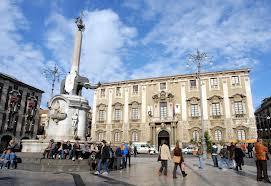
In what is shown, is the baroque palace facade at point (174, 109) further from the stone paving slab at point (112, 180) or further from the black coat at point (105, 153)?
the stone paving slab at point (112, 180)

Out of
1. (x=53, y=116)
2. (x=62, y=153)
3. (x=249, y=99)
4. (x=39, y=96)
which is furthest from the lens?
(x=39, y=96)

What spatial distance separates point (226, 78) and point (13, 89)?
33862 mm

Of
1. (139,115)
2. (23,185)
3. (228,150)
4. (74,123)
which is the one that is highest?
(139,115)

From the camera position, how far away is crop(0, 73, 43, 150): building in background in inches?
1437

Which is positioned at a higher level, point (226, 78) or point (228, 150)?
point (226, 78)

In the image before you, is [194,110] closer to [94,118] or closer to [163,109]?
[163,109]

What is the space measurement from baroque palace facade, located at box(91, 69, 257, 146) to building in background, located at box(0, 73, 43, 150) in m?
11.1

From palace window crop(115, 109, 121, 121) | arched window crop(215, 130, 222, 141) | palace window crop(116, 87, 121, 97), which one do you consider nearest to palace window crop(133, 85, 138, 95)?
palace window crop(116, 87, 121, 97)

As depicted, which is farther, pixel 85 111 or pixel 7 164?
pixel 85 111

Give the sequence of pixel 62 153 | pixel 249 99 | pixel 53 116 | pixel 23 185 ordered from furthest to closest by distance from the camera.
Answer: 1. pixel 249 99
2. pixel 53 116
3. pixel 62 153
4. pixel 23 185

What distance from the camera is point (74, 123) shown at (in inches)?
511

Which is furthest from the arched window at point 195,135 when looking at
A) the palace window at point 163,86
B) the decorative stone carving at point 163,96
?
the palace window at point 163,86

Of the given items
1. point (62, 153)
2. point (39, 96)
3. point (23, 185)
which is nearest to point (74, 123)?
point (62, 153)

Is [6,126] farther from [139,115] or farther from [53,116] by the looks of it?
[53,116]
